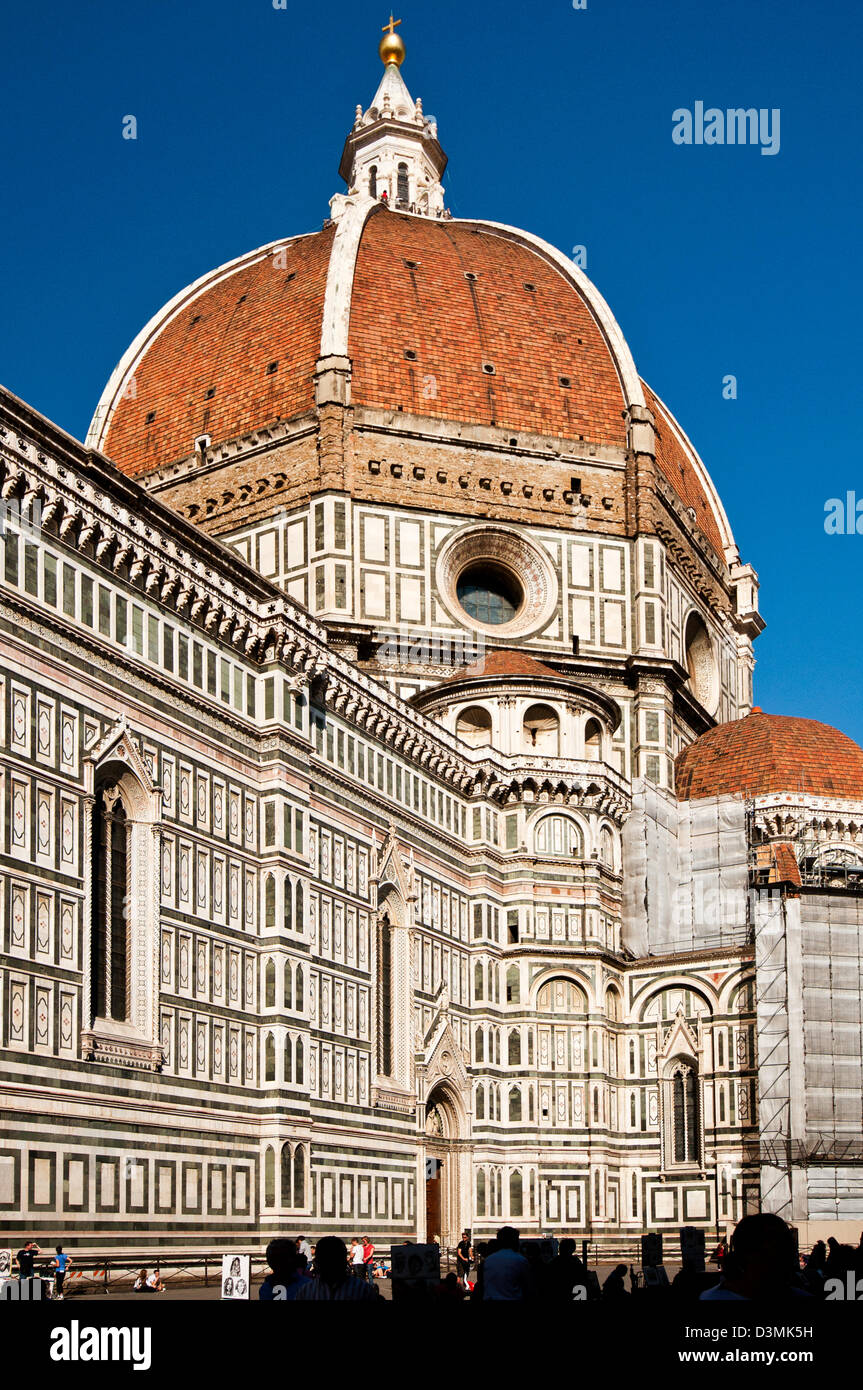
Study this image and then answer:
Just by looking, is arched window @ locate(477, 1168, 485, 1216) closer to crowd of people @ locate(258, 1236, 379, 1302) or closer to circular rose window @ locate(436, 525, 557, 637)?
circular rose window @ locate(436, 525, 557, 637)

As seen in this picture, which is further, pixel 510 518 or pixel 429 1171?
pixel 510 518

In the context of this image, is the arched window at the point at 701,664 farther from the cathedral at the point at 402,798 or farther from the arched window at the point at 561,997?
the arched window at the point at 561,997

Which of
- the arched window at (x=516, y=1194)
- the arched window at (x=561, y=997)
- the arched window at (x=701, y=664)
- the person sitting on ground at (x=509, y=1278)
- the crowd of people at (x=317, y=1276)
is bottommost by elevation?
the arched window at (x=516, y=1194)

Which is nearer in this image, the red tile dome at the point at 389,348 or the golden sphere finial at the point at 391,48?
the red tile dome at the point at 389,348

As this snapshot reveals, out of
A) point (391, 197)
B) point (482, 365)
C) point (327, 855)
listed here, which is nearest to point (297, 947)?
point (327, 855)

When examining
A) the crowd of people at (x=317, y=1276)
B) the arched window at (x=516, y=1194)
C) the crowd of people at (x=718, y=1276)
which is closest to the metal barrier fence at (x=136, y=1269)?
the crowd of people at (x=718, y=1276)

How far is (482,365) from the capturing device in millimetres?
59844

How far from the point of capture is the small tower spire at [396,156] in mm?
77625

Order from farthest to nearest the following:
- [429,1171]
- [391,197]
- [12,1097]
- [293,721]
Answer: [391,197] → [293,721] → [429,1171] → [12,1097]

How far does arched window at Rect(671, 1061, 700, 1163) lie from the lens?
49156mm

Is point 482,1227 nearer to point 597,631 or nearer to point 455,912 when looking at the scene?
point 455,912

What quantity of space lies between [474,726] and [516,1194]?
13.1 m

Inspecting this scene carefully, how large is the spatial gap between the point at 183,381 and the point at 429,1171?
35206 millimetres

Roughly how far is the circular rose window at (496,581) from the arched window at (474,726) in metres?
5.78
